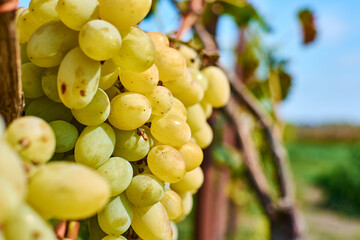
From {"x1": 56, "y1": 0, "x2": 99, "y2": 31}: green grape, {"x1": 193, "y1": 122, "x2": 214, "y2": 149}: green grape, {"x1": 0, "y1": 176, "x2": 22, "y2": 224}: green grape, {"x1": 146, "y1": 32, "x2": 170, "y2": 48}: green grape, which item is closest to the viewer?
{"x1": 0, "y1": 176, "x2": 22, "y2": 224}: green grape

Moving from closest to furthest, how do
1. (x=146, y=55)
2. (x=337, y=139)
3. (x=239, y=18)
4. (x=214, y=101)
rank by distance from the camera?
1. (x=146, y=55)
2. (x=214, y=101)
3. (x=239, y=18)
4. (x=337, y=139)

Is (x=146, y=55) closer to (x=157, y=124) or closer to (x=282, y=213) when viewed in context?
(x=157, y=124)

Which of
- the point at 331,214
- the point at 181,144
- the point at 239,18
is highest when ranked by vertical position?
the point at 181,144

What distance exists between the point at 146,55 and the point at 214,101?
238 millimetres

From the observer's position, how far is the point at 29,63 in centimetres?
35

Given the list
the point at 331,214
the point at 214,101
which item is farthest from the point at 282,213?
the point at 331,214

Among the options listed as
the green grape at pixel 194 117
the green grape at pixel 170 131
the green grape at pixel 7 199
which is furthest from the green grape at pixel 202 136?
the green grape at pixel 7 199

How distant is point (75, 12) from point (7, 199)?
0.17 m

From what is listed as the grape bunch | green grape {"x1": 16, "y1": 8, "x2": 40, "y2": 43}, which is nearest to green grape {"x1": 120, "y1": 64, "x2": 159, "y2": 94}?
the grape bunch

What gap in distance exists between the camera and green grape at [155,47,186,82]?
385 mm

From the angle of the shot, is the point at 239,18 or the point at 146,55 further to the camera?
the point at 239,18

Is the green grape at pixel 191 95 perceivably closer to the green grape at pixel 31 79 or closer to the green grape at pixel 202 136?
the green grape at pixel 202 136

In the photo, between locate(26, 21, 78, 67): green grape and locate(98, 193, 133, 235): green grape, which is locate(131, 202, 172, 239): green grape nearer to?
locate(98, 193, 133, 235): green grape

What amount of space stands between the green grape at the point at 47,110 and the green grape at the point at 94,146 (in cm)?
3
